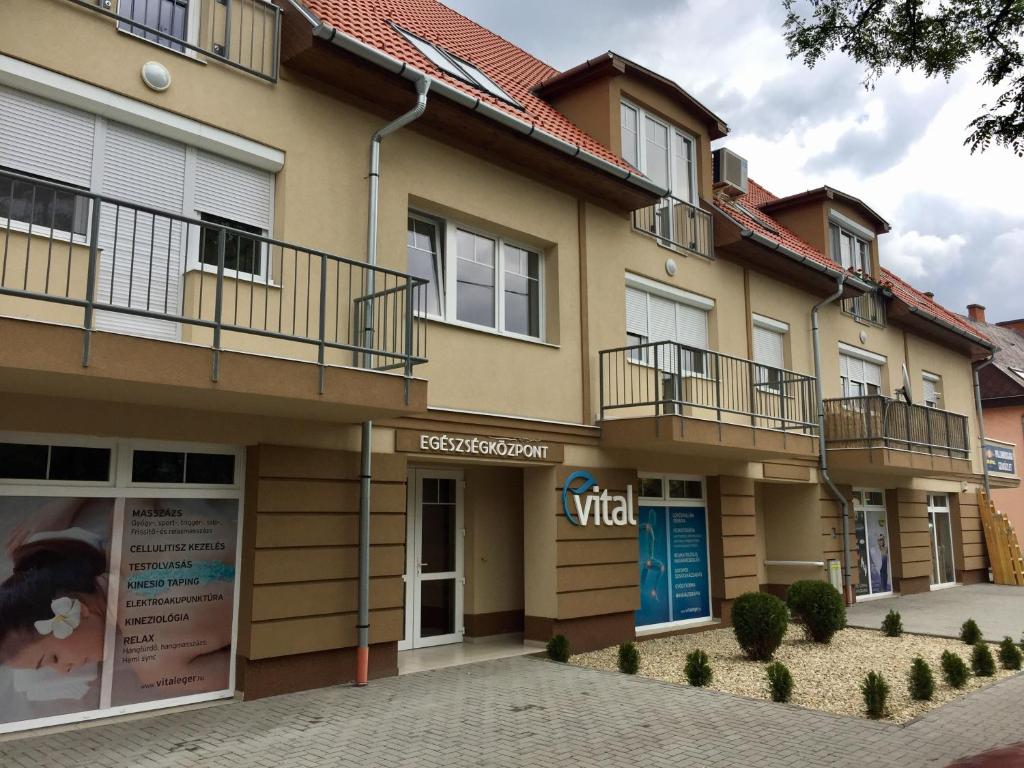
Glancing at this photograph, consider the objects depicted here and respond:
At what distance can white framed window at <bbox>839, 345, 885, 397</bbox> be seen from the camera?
18359 millimetres

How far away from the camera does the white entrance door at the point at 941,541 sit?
2127 centimetres

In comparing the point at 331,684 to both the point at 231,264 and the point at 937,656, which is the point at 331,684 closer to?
the point at 231,264

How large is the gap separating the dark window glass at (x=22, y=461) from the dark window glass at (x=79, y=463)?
8 centimetres

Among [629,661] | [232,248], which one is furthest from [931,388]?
[232,248]

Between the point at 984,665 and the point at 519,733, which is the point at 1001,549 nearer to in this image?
the point at 984,665

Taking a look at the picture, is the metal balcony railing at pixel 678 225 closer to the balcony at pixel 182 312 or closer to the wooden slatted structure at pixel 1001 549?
the balcony at pixel 182 312

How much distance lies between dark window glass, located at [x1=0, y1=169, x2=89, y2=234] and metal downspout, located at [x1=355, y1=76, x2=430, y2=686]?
2.68 meters

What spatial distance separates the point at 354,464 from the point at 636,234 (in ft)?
20.9

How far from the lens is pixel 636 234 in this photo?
42.5 feet

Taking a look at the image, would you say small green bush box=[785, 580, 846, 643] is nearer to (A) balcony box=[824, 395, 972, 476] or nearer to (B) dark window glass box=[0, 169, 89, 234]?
(A) balcony box=[824, 395, 972, 476]

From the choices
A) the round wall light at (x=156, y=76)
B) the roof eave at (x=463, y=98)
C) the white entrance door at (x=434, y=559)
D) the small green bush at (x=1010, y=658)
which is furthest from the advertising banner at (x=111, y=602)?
the small green bush at (x=1010, y=658)

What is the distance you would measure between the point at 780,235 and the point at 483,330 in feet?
30.4

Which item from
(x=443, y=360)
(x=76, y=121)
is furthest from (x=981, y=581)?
(x=76, y=121)

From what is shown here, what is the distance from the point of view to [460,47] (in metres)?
13.1
